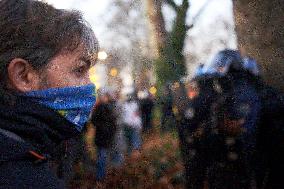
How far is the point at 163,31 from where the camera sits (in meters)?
10.5

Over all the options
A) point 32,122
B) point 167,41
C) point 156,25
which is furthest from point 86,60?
point 167,41

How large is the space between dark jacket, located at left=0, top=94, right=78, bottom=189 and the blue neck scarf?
0.13 feet

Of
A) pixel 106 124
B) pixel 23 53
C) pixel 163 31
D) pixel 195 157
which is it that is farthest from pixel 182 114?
pixel 163 31

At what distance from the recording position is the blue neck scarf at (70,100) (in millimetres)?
1218

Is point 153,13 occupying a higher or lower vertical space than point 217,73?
higher

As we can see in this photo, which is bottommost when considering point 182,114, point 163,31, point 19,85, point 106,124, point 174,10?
point 19,85

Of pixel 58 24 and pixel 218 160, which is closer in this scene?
pixel 58 24

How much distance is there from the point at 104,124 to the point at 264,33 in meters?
4.00

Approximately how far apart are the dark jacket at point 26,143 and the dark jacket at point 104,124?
5.40 meters

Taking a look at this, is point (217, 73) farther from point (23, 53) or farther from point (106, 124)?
point (106, 124)

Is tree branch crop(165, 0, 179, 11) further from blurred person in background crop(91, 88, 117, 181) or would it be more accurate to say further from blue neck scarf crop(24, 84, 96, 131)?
blue neck scarf crop(24, 84, 96, 131)

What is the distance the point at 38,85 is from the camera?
124 centimetres

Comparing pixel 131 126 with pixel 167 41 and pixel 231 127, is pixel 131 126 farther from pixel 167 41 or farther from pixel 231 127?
pixel 231 127

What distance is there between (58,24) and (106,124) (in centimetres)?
538
